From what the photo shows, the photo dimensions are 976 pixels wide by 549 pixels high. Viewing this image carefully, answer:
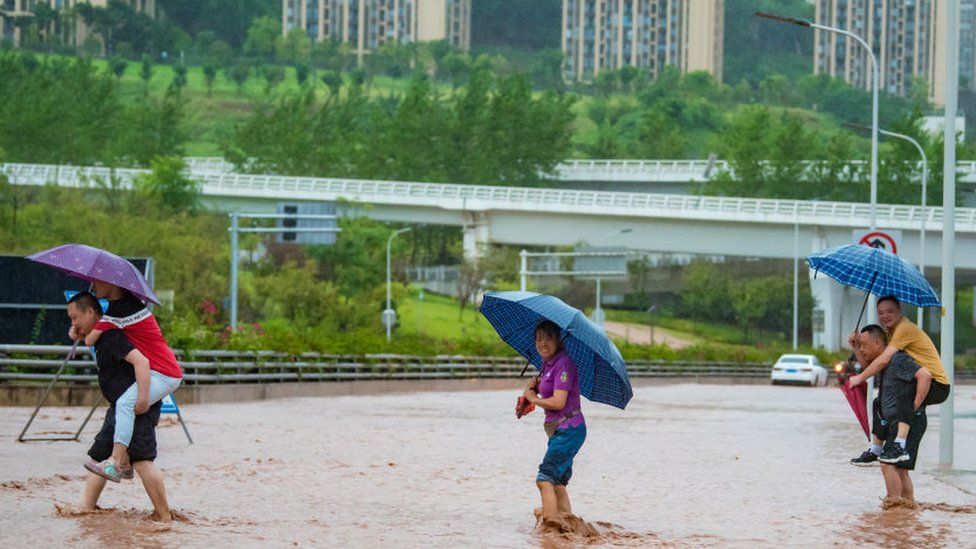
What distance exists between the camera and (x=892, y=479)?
1355 cm

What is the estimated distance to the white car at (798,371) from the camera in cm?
5922

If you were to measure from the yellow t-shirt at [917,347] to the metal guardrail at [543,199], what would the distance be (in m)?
61.6

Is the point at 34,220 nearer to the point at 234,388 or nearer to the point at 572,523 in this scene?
the point at 234,388

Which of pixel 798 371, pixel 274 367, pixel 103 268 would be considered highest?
pixel 103 268

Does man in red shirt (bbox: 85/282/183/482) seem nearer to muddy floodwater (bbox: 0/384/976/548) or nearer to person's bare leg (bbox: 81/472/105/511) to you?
person's bare leg (bbox: 81/472/105/511)

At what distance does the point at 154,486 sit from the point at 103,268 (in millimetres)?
1364

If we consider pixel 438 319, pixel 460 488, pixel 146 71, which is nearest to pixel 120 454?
pixel 460 488

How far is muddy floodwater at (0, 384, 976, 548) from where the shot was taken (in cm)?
1152

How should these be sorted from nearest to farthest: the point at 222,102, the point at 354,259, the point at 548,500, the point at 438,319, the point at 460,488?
the point at 548,500, the point at 460,488, the point at 354,259, the point at 438,319, the point at 222,102

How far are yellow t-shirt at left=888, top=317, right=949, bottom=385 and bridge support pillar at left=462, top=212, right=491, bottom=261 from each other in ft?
242

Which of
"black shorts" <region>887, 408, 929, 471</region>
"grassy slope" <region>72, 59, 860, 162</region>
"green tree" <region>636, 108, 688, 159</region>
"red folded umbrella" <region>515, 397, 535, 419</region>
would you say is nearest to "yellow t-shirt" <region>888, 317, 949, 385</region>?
"black shorts" <region>887, 408, 929, 471</region>

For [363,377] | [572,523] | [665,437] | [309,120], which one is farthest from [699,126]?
[572,523]

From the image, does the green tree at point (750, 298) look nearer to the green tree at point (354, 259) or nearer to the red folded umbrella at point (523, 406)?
the green tree at point (354, 259)

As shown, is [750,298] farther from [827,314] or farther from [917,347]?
[917,347]
